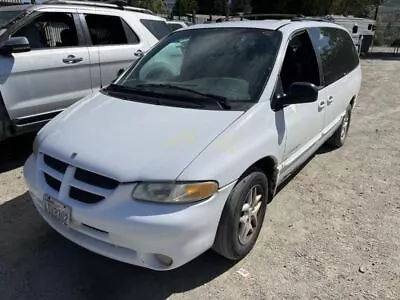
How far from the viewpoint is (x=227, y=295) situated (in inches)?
105

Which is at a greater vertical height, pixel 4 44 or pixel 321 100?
pixel 4 44

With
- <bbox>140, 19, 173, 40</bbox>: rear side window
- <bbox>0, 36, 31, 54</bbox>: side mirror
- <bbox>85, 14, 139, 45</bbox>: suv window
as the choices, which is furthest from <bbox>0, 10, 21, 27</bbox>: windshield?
<bbox>140, 19, 173, 40</bbox>: rear side window

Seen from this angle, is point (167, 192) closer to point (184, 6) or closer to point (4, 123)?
point (4, 123)

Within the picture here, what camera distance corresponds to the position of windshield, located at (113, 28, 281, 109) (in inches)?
123

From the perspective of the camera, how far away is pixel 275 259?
3.06 metres

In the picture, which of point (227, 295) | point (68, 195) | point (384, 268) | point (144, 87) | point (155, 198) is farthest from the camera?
point (144, 87)

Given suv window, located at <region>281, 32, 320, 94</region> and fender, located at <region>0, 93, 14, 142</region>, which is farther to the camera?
fender, located at <region>0, 93, 14, 142</region>

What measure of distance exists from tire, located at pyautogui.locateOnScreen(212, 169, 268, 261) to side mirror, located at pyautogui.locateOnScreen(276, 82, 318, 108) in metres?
0.64

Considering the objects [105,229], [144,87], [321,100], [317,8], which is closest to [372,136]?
[321,100]

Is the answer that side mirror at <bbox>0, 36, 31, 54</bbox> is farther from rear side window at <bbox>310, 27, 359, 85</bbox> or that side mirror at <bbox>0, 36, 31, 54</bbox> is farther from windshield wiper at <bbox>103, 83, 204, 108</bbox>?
rear side window at <bbox>310, 27, 359, 85</bbox>

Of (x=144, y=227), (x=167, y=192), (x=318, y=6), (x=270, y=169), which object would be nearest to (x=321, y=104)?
(x=270, y=169)

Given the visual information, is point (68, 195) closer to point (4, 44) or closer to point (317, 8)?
point (4, 44)

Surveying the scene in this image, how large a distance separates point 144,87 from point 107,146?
961 mm

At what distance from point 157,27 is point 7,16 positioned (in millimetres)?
2344
